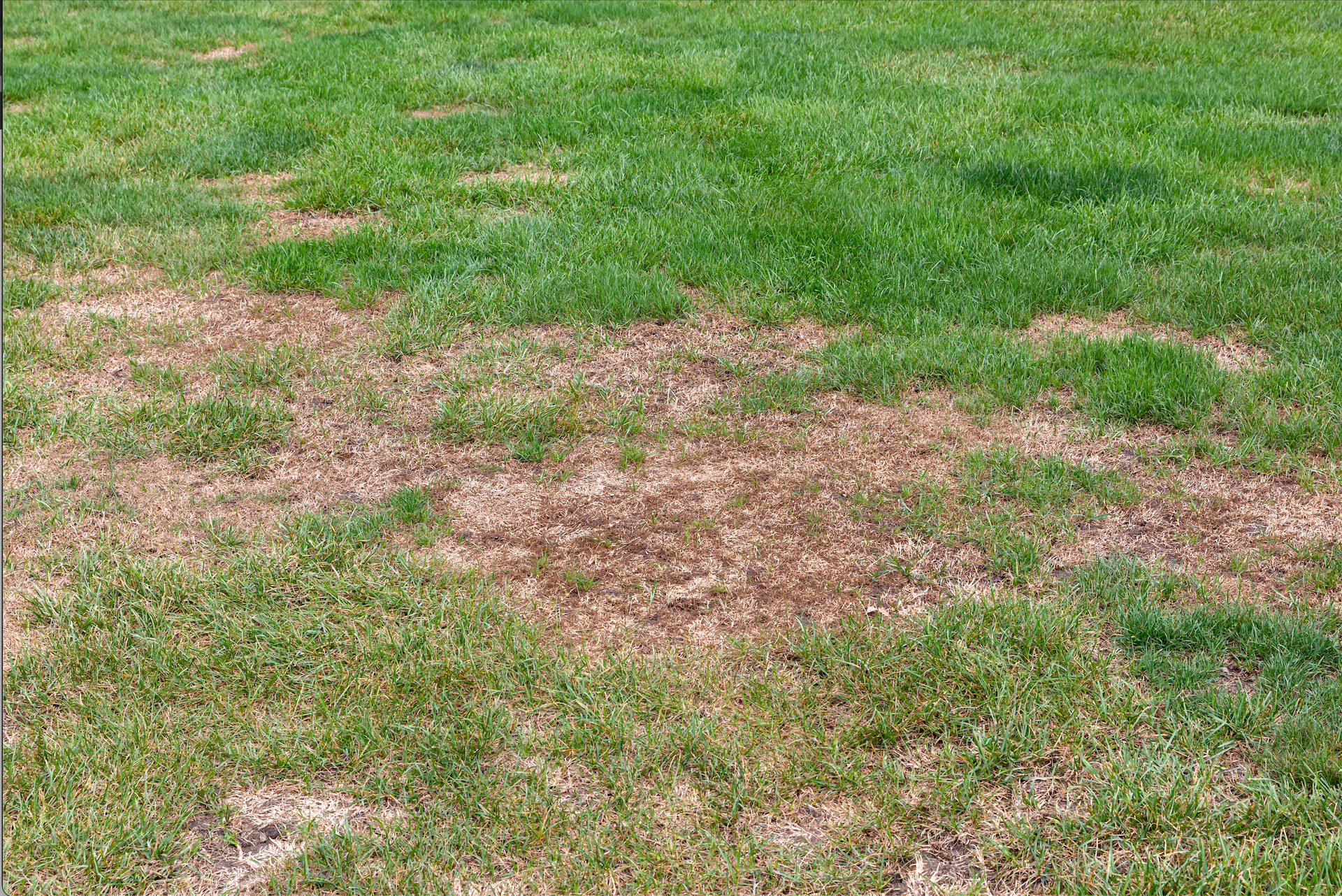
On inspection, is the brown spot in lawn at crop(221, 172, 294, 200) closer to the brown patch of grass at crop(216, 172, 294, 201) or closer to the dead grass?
the brown patch of grass at crop(216, 172, 294, 201)

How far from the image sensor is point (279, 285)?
5.57 metres

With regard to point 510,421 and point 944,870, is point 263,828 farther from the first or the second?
point 510,421

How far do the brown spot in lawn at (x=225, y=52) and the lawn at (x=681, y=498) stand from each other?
290cm

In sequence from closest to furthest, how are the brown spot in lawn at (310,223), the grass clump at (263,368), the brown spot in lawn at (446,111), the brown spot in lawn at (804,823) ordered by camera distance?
1. the brown spot in lawn at (804,823)
2. the grass clump at (263,368)
3. the brown spot in lawn at (310,223)
4. the brown spot in lawn at (446,111)

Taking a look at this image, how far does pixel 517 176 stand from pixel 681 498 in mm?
3563

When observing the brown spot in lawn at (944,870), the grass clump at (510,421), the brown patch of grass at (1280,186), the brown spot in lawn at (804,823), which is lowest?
the brown spot in lawn at (944,870)

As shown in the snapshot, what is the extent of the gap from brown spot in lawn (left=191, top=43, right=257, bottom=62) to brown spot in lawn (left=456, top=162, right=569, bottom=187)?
4630mm

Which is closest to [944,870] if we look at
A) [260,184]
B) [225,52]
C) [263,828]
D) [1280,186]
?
[263,828]

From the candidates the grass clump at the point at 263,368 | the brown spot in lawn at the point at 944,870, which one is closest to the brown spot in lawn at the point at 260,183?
the grass clump at the point at 263,368

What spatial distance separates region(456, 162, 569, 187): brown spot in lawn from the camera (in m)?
6.70

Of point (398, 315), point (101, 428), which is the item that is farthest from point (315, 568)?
point (398, 315)

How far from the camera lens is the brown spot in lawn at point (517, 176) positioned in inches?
264

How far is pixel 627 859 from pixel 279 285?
13.0ft

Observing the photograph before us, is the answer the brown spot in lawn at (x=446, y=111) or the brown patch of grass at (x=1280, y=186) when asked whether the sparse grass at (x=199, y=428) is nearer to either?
the brown spot in lawn at (x=446, y=111)
